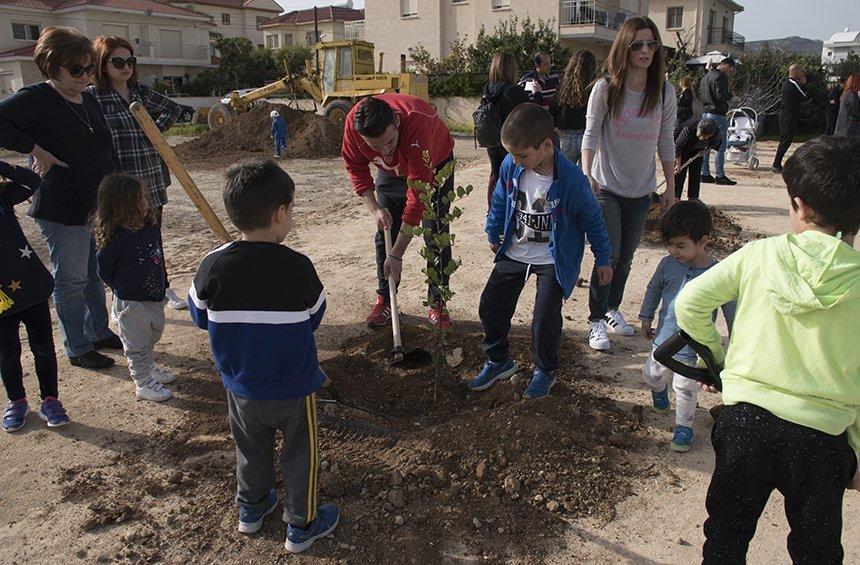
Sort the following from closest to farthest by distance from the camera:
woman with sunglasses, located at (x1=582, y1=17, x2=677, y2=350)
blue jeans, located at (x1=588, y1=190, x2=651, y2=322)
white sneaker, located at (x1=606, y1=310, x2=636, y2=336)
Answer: woman with sunglasses, located at (x1=582, y1=17, x2=677, y2=350) → blue jeans, located at (x1=588, y1=190, x2=651, y2=322) → white sneaker, located at (x1=606, y1=310, x2=636, y2=336)

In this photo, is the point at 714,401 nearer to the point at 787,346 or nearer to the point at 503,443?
the point at 503,443

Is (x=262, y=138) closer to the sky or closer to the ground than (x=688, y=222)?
closer to the sky

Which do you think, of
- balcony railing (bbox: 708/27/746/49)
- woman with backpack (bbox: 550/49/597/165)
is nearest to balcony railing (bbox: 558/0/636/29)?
balcony railing (bbox: 708/27/746/49)

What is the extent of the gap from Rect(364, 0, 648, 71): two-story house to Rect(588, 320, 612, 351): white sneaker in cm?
2598

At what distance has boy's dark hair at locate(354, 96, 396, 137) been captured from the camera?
345cm

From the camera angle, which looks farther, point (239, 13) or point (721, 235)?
point (239, 13)

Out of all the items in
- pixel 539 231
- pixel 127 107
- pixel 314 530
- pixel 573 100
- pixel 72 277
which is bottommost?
pixel 314 530

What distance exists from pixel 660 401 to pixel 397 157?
217cm

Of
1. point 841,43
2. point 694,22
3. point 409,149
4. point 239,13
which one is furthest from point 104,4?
point 841,43

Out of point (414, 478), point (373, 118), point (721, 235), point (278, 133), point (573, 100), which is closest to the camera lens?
point (414, 478)

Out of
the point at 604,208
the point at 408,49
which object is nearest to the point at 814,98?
Answer: the point at 408,49

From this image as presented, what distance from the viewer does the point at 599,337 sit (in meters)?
4.09

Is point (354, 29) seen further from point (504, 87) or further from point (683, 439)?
point (683, 439)

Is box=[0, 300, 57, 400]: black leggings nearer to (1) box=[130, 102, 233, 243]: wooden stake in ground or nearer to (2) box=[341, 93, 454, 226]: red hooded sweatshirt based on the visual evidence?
(1) box=[130, 102, 233, 243]: wooden stake in ground
